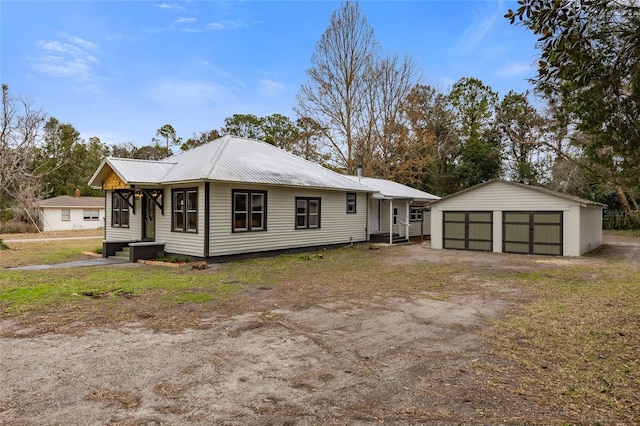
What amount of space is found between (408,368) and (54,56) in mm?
20586

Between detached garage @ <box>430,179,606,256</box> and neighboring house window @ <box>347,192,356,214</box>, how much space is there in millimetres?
3677

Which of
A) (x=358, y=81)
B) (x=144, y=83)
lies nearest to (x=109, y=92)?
(x=144, y=83)

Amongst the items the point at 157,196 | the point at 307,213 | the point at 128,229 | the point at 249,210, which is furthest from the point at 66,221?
the point at 249,210

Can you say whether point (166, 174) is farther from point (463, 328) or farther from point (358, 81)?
point (358, 81)

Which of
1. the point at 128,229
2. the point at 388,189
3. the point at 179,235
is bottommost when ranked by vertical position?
the point at 179,235

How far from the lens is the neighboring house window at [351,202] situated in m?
18.8

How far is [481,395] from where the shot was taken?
11.8 feet

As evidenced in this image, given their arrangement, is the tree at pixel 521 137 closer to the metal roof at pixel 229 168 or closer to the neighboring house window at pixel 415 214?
the neighboring house window at pixel 415 214

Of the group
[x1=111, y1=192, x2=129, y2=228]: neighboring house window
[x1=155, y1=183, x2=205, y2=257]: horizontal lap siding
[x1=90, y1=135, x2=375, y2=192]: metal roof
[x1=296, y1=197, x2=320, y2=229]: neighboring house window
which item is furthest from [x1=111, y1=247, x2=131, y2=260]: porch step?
[x1=296, y1=197, x2=320, y2=229]: neighboring house window

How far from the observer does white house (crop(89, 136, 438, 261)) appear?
13.0 meters

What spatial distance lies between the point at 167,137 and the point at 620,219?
152 ft

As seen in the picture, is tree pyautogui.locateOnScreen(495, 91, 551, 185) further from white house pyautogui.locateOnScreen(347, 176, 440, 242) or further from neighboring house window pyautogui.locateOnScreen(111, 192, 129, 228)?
neighboring house window pyautogui.locateOnScreen(111, 192, 129, 228)

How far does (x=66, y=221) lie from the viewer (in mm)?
33125

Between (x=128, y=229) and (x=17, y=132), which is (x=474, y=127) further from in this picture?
(x=17, y=132)
